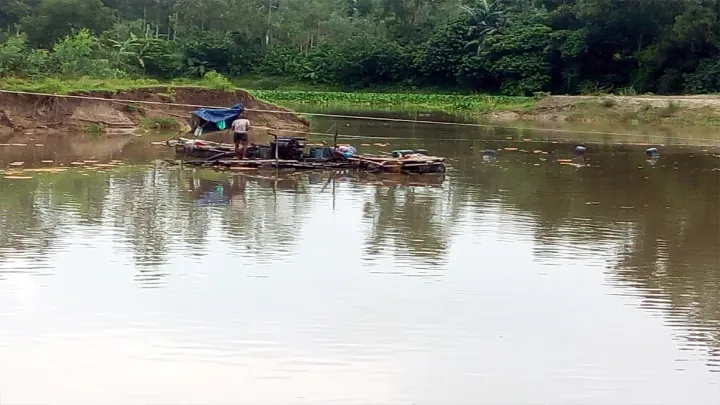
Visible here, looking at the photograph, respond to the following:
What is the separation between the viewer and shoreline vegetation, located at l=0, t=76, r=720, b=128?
1149 inches

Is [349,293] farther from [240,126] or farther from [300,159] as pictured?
[240,126]

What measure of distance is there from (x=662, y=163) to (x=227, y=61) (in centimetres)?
4404

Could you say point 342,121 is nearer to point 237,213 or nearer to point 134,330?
point 237,213

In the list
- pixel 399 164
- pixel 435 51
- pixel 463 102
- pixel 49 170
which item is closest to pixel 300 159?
pixel 399 164

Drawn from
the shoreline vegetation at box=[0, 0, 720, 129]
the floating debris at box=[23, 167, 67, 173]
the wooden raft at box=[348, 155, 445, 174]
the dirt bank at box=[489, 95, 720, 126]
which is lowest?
the floating debris at box=[23, 167, 67, 173]

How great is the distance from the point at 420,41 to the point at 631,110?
25375 millimetres

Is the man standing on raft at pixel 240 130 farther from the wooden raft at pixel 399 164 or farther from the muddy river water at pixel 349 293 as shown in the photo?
the wooden raft at pixel 399 164

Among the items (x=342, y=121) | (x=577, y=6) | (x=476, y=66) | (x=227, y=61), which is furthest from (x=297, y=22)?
(x=342, y=121)

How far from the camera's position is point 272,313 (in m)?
9.03

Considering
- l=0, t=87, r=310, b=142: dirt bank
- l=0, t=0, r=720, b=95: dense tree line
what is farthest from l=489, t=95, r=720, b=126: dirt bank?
l=0, t=87, r=310, b=142: dirt bank

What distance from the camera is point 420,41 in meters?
65.9

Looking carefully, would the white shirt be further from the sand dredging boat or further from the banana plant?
the banana plant

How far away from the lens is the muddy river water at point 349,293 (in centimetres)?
732

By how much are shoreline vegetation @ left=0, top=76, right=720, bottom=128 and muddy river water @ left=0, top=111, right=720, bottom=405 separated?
11072mm
